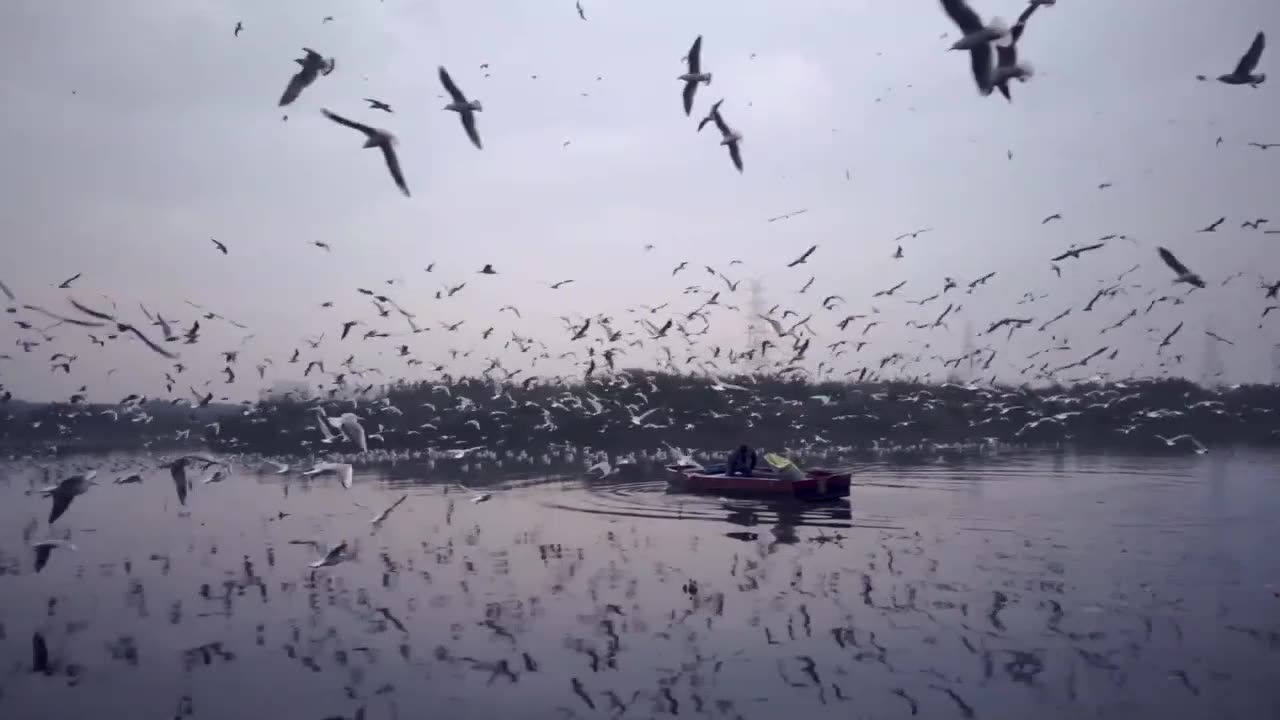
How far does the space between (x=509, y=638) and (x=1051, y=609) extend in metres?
7.35

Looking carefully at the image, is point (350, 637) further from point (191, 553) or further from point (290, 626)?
point (191, 553)

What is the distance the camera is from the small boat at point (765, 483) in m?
25.0

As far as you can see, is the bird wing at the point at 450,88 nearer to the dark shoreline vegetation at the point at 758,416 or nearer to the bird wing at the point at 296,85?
the bird wing at the point at 296,85

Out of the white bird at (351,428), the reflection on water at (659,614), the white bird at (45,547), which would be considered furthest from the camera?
the white bird at (351,428)

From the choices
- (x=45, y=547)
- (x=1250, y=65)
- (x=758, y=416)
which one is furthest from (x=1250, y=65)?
(x=758, y=416)

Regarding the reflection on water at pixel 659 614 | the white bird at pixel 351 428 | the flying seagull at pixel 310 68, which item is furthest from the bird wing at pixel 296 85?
the reflection on water at pixel 659 614

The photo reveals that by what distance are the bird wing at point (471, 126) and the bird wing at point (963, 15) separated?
5.24 meters

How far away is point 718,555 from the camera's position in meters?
18.2

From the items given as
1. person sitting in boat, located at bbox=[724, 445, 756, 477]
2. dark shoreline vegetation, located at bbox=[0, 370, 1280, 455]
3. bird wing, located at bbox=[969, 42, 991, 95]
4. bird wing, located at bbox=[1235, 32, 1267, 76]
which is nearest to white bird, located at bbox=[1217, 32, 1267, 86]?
bird wing, located at bbox=[1235, 32, 1267, 76]

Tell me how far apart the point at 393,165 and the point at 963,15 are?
245 inches

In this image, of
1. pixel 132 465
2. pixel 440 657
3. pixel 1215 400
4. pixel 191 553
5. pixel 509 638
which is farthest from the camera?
pixel 1215 400

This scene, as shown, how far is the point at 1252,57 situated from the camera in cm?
1109

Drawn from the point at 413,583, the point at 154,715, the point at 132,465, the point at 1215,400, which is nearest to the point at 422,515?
the point at 413,583

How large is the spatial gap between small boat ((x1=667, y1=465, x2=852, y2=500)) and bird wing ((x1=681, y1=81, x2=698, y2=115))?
14.1 m
